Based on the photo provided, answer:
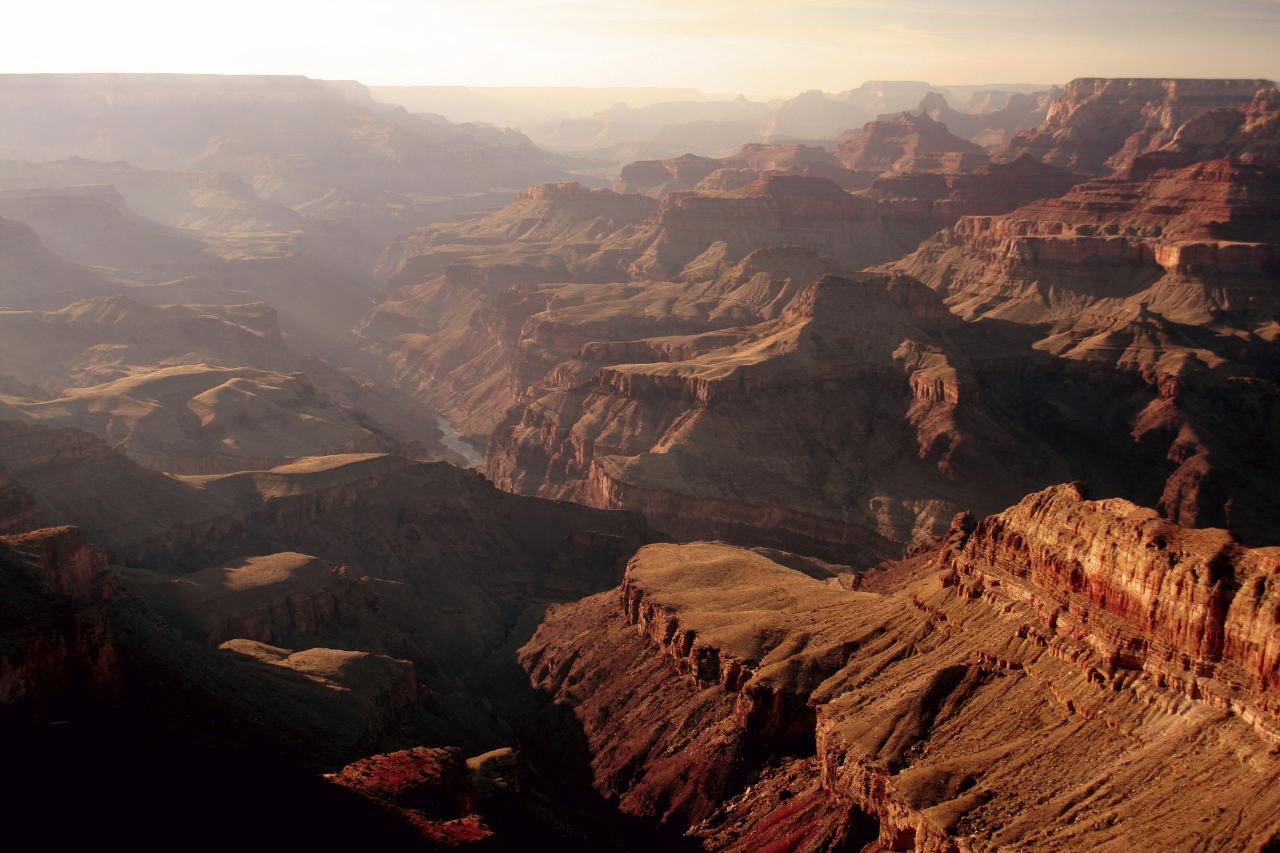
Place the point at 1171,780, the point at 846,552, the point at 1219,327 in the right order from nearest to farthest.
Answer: the point at 1171,780
the point at 846,552
the point at 1219,327

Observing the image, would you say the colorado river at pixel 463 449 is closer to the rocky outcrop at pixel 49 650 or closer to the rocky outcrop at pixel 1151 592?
the rocky outcrop at pixel 49 650

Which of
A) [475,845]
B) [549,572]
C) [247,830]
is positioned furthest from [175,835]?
[549,572]

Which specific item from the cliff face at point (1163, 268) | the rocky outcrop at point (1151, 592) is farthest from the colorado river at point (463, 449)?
the rocky outcrop at point (1151, 592)

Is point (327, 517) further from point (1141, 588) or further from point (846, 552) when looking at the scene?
point (1141, 588)

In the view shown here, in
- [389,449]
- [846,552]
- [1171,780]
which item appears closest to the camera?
[1171,780]

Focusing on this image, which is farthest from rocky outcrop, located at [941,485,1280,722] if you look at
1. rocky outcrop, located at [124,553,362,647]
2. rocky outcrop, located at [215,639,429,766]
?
rocky outcrop, located at [124,553,362,647]

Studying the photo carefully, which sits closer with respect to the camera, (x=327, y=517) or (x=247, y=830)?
(x=247, y=830)

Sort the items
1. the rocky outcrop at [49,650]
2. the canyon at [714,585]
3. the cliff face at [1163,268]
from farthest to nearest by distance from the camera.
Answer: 1. the cliff face at [1163,268]
2. the rocky outcrop at [49,650]
3. the canyon at [714,585]

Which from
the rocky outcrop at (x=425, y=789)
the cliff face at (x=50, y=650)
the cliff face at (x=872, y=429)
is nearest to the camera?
the rocky outcrop at (x=425, y=789)

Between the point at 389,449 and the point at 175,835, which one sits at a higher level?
the point at 175,835

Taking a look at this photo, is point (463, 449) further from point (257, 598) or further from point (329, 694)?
point (329, 694)
